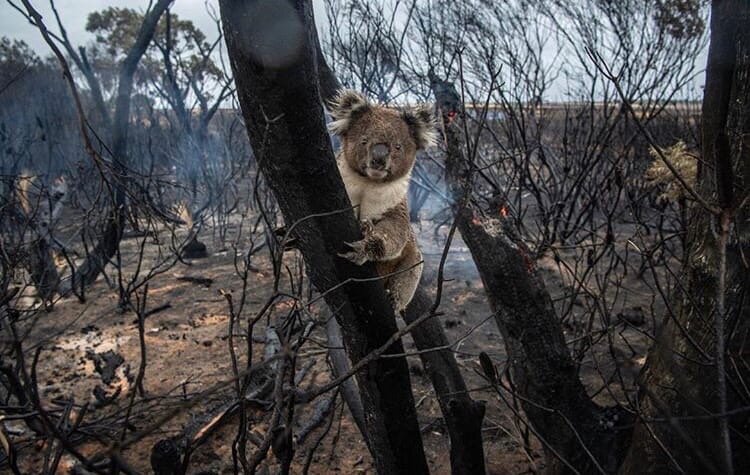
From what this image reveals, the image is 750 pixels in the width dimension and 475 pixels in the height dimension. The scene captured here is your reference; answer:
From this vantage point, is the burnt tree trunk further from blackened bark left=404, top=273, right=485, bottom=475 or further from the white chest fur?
the white chest fur

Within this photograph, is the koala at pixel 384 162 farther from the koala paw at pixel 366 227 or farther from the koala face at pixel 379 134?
the koala paw at pixel 366 227

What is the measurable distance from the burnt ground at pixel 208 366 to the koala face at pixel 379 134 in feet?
3.61

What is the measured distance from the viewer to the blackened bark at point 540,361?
269 centimetres

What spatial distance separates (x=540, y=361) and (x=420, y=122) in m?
1.64

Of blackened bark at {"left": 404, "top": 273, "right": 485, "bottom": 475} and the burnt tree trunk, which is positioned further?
blackened bark at {"left": 404, "top": 273, "right": 485, "bottom": 475}

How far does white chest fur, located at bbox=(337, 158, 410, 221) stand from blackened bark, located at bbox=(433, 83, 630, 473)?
419 millimetres

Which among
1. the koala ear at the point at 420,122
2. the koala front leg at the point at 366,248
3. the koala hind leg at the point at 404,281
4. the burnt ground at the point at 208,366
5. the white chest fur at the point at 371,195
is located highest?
the koala ear at the point at 420,122

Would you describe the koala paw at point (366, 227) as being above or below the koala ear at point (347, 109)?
below

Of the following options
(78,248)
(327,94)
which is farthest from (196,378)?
(78,248)

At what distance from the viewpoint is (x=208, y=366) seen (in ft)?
16.7

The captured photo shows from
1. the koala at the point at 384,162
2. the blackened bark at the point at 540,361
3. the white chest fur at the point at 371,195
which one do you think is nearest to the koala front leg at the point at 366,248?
the koala at the point at 384,162

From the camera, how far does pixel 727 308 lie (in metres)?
1.83

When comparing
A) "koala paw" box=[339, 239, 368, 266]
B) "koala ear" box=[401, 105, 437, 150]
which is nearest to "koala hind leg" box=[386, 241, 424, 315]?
"koala ear" box=[401, 105, 437, 150]

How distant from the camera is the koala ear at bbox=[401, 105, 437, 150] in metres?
3.00
